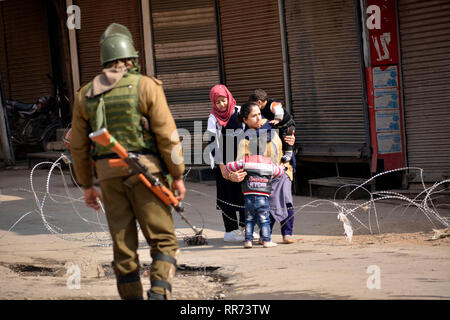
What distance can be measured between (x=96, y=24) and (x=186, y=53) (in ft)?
6.28

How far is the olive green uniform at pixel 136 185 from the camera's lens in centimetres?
457

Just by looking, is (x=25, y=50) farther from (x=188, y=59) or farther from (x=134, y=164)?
(x=134, y=164)

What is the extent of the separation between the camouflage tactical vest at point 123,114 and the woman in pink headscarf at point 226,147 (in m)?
2.69

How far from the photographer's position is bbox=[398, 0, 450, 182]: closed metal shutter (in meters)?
8.94

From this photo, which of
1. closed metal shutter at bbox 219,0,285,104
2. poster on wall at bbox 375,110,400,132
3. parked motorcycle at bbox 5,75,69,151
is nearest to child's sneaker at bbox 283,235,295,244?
poster on wall at bbox 375,110,400,132

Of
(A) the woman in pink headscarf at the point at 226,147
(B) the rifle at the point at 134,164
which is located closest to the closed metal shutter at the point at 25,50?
(A) the woman in pink headscarf at the point at 226,147

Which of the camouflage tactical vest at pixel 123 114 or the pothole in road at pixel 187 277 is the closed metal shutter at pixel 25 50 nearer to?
the pothole in road at pixel 187 277

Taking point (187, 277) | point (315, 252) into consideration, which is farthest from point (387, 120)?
point (187, 277)

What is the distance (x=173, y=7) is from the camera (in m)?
11.9

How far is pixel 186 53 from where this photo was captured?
38.9ft

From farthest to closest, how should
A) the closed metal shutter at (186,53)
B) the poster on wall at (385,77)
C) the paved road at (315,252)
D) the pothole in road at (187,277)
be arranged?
1. the closed metal shutter at (186,53)
2. the poster on wall at (385,77)
3. the pothole in road at (187,277)
4. the paved road at (315,252)

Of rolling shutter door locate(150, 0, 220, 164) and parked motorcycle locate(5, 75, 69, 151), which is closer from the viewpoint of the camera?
rolling shutter door locate(150, 0, 220, 164)

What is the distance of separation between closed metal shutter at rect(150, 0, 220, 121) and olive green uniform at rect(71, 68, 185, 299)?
278 inches

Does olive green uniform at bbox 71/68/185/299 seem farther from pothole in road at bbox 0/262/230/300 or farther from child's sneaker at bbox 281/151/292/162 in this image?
child's sneaker at bbox 281/151/292/162
